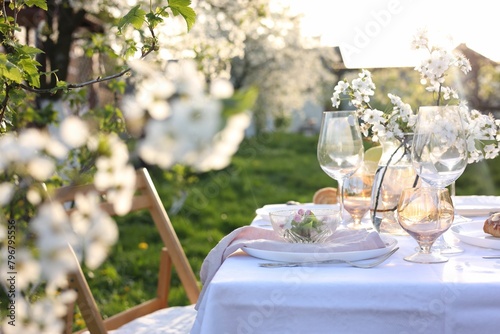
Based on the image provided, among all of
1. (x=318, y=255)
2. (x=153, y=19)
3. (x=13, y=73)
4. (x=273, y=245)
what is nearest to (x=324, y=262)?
(x=318, y=255)

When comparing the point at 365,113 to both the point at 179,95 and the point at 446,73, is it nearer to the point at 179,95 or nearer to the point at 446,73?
the point at 446,73

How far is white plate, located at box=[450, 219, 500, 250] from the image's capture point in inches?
61.9

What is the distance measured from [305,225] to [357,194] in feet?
1.44

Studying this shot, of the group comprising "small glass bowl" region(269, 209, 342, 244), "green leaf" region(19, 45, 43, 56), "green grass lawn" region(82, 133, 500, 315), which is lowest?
"green grass lawn" region(82, 133, 500, 315)

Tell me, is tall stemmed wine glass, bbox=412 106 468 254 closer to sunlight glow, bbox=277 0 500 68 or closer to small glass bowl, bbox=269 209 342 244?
small glass bowl, bbox=269 209 342 244

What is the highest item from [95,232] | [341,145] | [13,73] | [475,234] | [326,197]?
[13,73]

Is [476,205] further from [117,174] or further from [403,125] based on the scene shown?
[117,174]

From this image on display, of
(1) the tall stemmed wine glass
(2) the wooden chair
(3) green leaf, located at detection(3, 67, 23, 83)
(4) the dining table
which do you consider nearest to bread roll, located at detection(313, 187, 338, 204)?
(2) the wooden chair

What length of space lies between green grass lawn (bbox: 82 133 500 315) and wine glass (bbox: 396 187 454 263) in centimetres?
292

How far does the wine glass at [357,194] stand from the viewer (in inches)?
76.4

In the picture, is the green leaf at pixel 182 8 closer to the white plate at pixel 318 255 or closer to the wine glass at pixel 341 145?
the white plate at pixel 318 255

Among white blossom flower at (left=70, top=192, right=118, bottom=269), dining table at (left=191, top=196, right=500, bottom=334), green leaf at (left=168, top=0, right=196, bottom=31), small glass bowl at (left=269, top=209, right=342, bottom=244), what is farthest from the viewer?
small glass bowl at (left=269, top=209, right=342, bottom=244)

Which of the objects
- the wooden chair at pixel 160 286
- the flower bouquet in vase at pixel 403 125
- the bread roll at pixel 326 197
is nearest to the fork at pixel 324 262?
the flower bouquet in vase at pixel 403 125

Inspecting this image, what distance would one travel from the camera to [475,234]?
176cm
